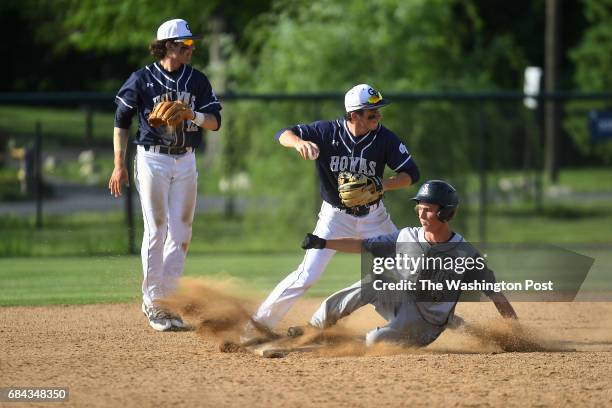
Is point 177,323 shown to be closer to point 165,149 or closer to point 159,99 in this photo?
point 165,149

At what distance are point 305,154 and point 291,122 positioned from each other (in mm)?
8314

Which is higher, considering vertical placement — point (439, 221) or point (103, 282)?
point (439, 221)

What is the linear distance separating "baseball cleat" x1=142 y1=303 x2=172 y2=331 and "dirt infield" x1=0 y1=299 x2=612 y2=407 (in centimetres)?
9

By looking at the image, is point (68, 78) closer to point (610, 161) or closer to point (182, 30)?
point (610, 161)

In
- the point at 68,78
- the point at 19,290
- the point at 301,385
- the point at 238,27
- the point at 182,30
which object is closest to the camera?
the point at 301,385

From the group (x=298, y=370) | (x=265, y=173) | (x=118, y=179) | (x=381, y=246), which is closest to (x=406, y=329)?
(x=381, y=246)

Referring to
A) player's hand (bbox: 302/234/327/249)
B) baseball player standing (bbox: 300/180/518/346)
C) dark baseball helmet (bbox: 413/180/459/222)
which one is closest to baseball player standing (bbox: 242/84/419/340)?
baseball player standing (bbox: 300/180/518/346)

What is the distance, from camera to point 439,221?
7207 millimetres

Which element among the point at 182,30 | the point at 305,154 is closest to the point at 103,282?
the point at 182,30

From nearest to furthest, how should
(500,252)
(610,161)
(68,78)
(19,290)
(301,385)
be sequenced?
(301,385) < (19,290) < (500,252) < (610,161) < (68,78)

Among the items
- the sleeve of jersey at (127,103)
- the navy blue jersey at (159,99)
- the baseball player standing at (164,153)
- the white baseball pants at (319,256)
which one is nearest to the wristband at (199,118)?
the baseball player standing at (164,153)

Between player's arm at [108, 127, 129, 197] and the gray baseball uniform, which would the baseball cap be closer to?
the gray baseball uniform

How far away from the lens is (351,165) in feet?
24.8

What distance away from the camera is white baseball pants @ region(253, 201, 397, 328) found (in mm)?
7344
